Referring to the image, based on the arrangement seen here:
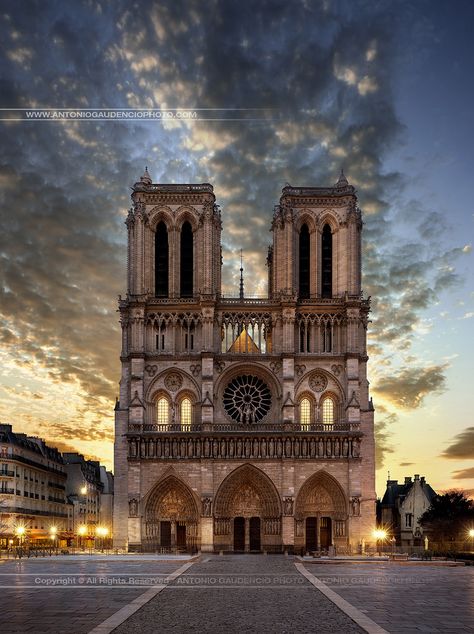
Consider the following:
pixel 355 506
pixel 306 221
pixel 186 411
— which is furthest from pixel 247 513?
pixel 306 221

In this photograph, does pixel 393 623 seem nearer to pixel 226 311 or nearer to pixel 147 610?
pixel 147 610

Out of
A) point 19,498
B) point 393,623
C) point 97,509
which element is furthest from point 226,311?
point 393,623

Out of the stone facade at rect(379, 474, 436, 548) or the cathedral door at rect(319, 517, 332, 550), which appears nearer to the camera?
the cathedral door at rect(319, 517, 332, 550)

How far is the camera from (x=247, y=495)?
66438 mm

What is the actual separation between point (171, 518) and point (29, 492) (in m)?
15.8

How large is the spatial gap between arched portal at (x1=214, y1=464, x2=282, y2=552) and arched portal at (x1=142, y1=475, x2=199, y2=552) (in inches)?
81.1

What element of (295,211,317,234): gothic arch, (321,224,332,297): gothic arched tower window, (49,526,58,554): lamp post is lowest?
(49,526,58,554): lamp post

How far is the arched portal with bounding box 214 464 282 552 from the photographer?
212ft

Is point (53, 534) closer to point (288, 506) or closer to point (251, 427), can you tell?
point (251, 427)

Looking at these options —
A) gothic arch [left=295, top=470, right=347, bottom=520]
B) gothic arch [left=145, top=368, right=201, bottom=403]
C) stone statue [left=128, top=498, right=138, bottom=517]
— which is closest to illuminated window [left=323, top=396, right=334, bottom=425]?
gothic arch [left=295, top=470, right=347, bottom=520]

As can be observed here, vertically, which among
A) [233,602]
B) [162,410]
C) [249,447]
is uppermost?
[162,410]

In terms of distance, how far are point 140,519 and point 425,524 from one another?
28.5 meters

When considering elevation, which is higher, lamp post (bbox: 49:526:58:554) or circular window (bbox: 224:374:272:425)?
circular window (bbox: 224:374:272:425)

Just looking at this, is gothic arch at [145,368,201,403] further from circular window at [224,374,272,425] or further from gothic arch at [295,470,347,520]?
gothic arch at [295,470,347,520]
